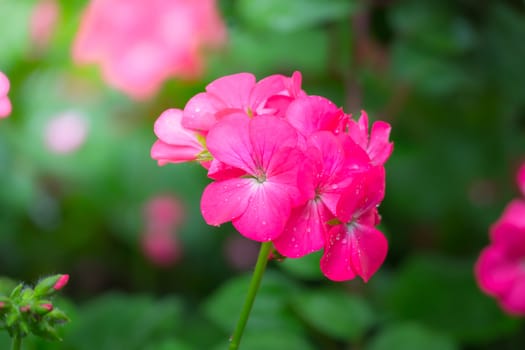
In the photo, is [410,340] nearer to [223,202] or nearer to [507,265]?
[507,265]

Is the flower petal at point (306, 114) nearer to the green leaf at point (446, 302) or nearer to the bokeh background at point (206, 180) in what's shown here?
the bokeh background at point (206, 180)

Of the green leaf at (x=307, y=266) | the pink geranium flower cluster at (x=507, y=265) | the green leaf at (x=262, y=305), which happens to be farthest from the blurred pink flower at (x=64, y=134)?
the pink geranium flower cluster at (x=507, y=265)

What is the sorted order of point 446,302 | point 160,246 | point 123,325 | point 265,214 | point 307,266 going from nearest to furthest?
point 265,214
point 307,266
point 123,325
point 446,302
point 160,246

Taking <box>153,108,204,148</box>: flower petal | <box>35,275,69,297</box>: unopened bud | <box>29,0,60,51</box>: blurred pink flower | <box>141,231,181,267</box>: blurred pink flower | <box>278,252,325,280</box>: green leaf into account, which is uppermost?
<box>153,108,204,148</box>: flower petal

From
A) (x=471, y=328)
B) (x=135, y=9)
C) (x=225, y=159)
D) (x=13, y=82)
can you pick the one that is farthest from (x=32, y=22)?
(x=225, y=159)

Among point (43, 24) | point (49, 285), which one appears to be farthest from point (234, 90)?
point (43, 24)

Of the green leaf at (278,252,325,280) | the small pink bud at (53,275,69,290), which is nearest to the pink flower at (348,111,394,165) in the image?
the small pink bud at (53,275,69,290)

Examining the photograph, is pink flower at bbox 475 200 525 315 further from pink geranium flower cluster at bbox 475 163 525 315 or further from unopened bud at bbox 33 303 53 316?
unopened bud at bbox 33 303 53 316
